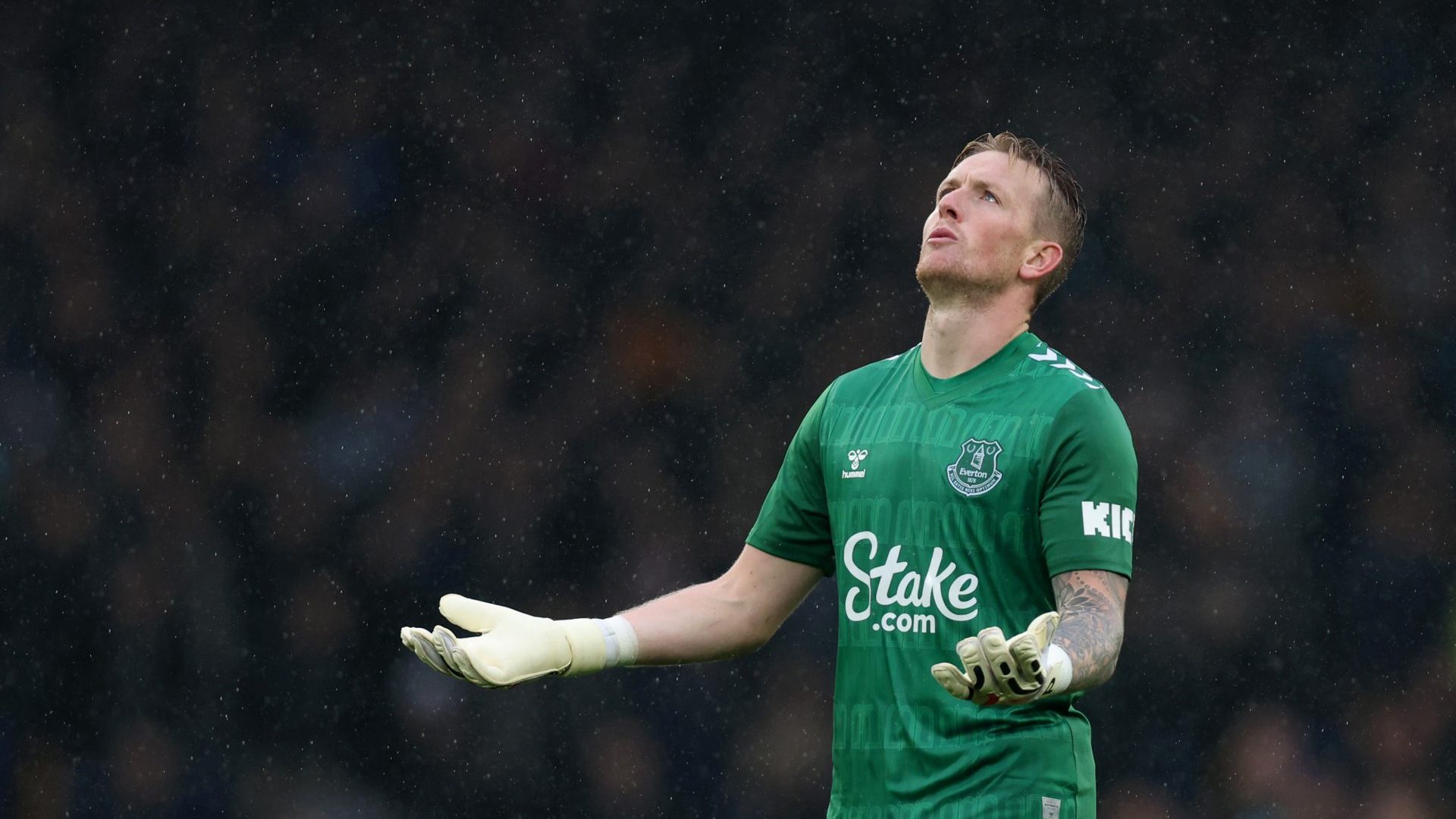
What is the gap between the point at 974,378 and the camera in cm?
278

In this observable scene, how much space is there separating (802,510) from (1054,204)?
0.64 m

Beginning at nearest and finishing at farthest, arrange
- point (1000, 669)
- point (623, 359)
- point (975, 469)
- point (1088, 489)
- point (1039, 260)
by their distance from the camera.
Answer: point (1000, 669) < point (1088, 489) < point (975, 469) < point (1039, 260) < point (623, 359)

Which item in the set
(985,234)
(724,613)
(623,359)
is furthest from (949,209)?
(623,359)

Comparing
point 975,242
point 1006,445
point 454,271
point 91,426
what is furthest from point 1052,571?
point 91,426

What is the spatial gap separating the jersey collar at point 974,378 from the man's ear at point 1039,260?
0.35 ft

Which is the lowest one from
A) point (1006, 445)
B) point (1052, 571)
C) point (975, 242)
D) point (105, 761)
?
point (105, 761)

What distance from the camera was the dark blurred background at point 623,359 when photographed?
595 centimetres

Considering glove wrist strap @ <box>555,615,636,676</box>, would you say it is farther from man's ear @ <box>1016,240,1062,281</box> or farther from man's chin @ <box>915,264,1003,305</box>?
man's ear @ <box>1016,240,1062,281</box>

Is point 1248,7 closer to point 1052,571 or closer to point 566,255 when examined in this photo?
point 566,255

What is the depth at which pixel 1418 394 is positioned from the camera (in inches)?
240

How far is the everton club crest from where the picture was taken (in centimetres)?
263

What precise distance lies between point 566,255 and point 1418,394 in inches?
114

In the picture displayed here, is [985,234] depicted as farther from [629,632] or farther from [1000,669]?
[1000,669]

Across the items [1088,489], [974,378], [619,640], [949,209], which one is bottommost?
[619,640]
